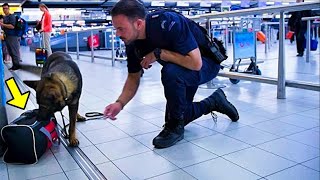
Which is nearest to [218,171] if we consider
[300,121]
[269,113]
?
[300,121]

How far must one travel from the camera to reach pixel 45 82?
1.77 m

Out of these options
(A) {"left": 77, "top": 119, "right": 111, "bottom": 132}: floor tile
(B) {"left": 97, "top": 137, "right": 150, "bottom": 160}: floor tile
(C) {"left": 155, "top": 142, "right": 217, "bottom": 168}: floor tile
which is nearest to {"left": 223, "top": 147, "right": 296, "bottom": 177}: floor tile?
(C) {"left": 155, "top": 142, "right": 217, "bottom": 168}: floor tile

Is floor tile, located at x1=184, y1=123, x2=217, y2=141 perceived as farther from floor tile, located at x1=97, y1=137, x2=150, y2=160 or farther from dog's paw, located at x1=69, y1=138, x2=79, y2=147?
dog's paw, located at x1=69, y1=138, x2=79, y2=147

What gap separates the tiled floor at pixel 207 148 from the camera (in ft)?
5.03

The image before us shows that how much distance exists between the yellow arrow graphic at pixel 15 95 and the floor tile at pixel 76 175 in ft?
3.31

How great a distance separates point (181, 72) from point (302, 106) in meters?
1.35

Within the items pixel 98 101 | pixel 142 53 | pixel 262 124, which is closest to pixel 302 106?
pixel 262 124

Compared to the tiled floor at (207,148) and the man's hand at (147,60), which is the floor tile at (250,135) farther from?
the man's hand at (147,60)

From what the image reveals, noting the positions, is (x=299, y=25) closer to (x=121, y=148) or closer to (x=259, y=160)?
(x=259, y=160)

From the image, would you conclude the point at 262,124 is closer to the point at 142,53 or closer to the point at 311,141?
the point at 311,141

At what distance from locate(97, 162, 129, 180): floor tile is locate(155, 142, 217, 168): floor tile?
0.28 m

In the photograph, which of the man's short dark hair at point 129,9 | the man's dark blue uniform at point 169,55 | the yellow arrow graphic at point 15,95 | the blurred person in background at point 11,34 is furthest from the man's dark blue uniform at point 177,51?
the blurred person in background at point 11,34

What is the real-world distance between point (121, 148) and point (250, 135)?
0.80m

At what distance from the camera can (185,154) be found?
1762mm
